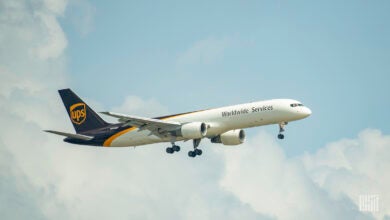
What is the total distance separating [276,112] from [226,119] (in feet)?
18.4

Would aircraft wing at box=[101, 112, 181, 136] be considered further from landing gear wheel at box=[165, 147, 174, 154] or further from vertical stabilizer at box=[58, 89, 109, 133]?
vertical stabilizer at box=[58, 89, 109, 133]

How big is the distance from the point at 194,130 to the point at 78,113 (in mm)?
18940

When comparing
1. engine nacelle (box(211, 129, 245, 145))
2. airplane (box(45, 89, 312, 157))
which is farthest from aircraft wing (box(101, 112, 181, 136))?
engine nacelle (box(211, 129, 245, 145))

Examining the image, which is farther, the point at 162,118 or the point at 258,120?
the point at 162,118

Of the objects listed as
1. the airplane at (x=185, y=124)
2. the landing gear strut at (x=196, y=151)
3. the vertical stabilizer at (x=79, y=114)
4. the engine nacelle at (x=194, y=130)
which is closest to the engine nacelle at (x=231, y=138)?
the airplane at (x=185, y=124)

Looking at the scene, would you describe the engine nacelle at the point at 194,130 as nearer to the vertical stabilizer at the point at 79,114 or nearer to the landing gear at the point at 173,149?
the landing gear at the point at 173,149

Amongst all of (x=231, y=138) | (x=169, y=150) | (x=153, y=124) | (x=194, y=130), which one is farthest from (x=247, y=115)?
(x=169, y=150)

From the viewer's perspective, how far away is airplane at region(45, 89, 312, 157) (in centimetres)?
8800

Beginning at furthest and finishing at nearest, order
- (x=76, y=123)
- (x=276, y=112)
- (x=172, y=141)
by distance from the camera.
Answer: (x=76, y=123) < (x=172, y=141) < (x=276, y=112)

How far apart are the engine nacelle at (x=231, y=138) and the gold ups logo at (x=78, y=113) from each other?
16734mm

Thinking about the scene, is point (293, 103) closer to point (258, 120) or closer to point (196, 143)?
point (258, 120)

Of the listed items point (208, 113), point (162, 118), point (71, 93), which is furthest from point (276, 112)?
point (71, 93)

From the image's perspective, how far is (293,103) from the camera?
88.2m

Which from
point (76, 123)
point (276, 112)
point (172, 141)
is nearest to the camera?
point (276, 112)
